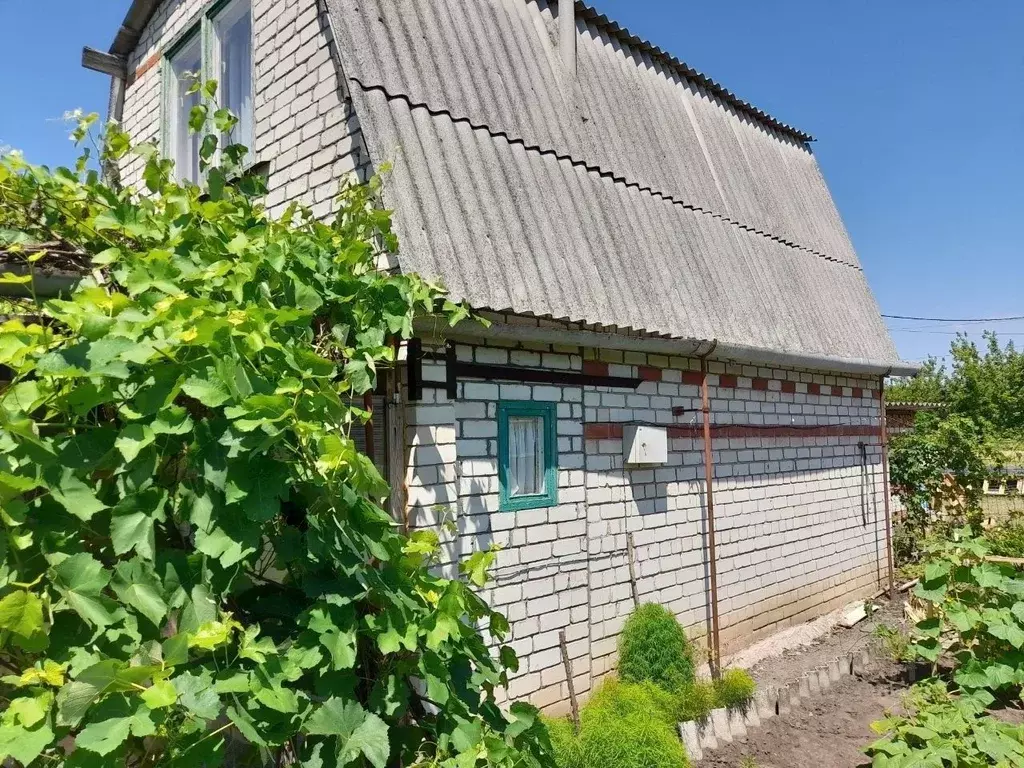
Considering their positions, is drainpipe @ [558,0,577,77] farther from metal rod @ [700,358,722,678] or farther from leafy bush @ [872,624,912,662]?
leafy bush @ [872,624,912,662]

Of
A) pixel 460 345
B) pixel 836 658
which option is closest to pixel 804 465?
pixel 836 658

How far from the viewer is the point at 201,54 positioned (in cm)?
650

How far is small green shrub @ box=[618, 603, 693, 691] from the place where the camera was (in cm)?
517

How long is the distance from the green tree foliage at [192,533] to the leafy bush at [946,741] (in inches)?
101

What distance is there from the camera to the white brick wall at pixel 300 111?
491 centimetres

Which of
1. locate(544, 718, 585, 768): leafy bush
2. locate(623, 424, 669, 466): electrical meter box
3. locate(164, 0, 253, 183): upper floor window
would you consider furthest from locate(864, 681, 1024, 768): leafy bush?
locate(164, 0, 253, 183): upper floor window

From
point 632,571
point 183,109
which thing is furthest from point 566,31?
point 632,571

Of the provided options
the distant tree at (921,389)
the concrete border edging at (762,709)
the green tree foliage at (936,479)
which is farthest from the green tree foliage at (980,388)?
the concrete border edging at (762,709)

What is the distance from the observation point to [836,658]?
267 inches

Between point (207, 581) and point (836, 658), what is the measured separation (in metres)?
6.39

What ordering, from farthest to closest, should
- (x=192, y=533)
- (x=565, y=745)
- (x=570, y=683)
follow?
(x=570, y=683) → (x=565, y=745) → (x=192, y=533)

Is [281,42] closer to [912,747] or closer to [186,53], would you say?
[186,53]

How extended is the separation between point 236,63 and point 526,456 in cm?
419

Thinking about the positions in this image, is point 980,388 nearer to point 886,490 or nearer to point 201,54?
point 886,490
